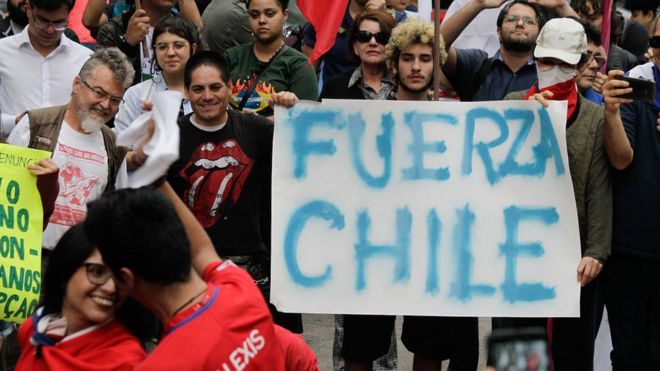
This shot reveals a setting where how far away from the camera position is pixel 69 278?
3615 mm

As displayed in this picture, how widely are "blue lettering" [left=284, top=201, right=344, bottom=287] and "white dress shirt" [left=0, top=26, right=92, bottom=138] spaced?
1.82 metres

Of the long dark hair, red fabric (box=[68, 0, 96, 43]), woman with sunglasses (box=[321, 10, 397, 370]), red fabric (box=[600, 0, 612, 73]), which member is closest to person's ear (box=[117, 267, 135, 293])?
the long dark hair

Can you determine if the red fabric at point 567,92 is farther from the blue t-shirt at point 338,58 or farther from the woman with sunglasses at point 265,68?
the blue t-shirt at point 338,58

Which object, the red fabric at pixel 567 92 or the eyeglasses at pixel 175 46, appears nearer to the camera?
the red fabric at pixel 567 92

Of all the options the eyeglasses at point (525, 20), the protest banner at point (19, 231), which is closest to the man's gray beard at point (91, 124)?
the protest banner at point (19, 231)

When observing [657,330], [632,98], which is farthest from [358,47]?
[657,330]

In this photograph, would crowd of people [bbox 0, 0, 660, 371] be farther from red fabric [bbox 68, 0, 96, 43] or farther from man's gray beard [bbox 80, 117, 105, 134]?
red fabric [bbox 68, 0, 96, 43]

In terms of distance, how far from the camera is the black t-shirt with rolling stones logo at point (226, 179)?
548 cm

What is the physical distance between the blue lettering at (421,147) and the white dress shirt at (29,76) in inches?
82.9

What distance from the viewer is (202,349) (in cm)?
315

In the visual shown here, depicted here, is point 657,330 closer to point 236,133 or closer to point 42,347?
point 236,133

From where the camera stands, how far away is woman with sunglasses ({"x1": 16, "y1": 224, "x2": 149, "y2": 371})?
11.4 feet

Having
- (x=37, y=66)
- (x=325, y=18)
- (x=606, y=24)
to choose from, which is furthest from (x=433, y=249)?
(x=37, y=66)

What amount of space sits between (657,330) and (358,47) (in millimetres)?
2124
